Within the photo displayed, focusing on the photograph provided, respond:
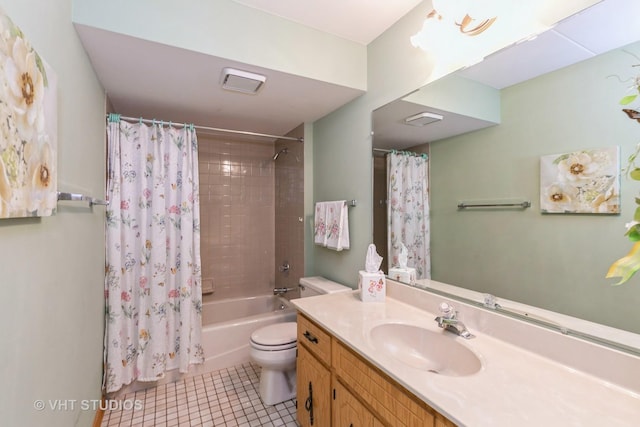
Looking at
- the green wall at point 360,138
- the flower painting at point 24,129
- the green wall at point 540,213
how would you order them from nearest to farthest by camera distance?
the flower painting at point 24,129 → the green wall at point 540,213 → the green wall at point 360,138

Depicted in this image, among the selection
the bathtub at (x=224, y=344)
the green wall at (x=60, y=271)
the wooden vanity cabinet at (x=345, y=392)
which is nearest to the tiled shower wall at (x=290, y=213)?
the bathtub at (x=224, y=344)

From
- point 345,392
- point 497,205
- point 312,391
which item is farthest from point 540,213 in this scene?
point 312,391

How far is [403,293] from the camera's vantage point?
5.17ft

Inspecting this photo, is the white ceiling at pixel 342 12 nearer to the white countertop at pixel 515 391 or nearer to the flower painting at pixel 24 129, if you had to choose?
the flower painting at pixel 24 129

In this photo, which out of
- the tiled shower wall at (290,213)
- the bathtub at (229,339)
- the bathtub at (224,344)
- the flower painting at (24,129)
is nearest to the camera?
the flower painting at (24,129)

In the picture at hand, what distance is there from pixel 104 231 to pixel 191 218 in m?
0.55

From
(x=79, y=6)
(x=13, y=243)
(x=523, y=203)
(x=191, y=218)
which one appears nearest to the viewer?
A: (x=13, y=243)

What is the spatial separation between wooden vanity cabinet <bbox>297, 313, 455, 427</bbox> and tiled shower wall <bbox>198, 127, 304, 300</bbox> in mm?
1310

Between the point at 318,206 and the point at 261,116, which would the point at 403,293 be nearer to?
the point at 318,206

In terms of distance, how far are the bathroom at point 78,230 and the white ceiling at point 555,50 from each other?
1.07 feet

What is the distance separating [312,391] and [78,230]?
54.3 inches

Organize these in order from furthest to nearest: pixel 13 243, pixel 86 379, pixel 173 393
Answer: pixel 173 393
pixel 86 379
pixel 13 243

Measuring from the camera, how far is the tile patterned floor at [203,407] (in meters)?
1.72

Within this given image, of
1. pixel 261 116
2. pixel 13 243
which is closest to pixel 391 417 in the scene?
pixel 13 243
